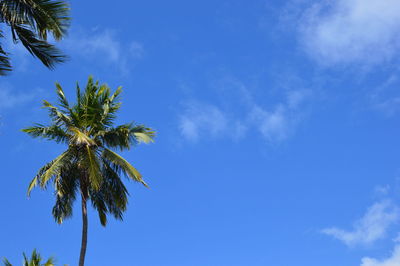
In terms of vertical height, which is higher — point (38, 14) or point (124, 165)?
point (124, 165)

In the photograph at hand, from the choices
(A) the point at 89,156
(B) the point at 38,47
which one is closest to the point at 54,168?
Answer: (A) the point at 89,156

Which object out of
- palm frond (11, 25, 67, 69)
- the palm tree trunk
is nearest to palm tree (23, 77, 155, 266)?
the palm tree trunk

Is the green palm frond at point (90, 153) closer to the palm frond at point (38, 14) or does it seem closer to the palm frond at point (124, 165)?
the palm frond at point (124, 165)

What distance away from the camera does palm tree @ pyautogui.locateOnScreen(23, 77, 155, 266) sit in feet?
73.9

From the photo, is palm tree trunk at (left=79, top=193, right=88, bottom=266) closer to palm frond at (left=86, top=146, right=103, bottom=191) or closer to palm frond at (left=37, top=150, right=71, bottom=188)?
palm frond at (left=86, top=146, right=103, bottom=191)

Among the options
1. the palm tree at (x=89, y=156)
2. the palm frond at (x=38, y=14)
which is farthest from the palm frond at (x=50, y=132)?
the palm frond at (x=38, y=14)

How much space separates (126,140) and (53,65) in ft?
43.3

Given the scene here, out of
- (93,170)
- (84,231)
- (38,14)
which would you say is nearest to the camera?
(38,14)

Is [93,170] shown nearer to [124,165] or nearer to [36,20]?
[124,165]

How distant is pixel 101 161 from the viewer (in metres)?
23.4

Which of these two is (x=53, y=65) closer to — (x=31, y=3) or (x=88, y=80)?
(x=31, y=3)

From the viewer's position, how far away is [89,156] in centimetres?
2233

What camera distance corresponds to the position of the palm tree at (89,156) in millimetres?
22516

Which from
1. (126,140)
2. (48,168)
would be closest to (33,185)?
(48,168)
